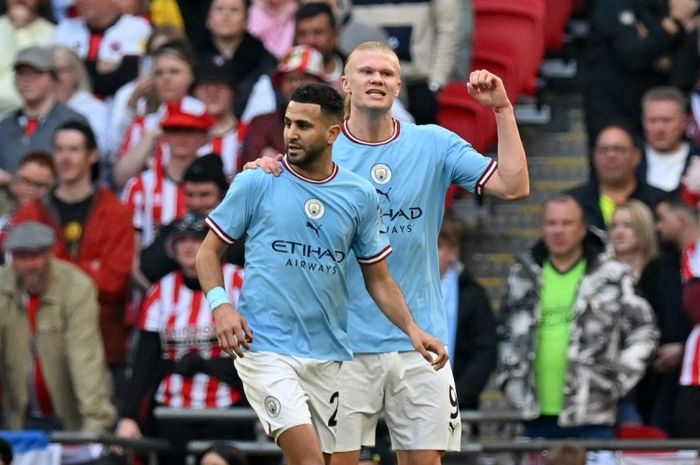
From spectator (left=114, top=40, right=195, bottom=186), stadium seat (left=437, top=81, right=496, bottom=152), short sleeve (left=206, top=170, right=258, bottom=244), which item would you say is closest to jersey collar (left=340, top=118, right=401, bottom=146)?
short sleeve (left=206, top=170, right=258, bottom=244)

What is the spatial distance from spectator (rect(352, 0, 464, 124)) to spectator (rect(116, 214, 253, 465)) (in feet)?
9.40

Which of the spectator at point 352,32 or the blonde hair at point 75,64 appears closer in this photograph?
the spectator at point 352,32

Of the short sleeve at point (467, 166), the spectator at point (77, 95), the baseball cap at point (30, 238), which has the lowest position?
the baseball cap at point (30, 238)

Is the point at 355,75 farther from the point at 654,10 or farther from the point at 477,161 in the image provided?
the point at 654,10

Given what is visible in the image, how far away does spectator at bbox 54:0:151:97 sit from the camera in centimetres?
1562

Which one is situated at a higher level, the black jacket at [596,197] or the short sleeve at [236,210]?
the black jacket at [596,197]

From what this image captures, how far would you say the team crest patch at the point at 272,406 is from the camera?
9406mm

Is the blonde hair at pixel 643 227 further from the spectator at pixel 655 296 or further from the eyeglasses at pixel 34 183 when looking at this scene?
the eyeglasses at pixel 34 183

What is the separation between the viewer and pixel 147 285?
13.8 m

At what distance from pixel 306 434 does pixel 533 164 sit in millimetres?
7284

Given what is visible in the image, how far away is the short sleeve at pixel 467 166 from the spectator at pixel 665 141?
408cm

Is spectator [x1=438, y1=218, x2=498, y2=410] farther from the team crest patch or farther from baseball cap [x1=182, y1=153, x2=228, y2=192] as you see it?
the team crest patch

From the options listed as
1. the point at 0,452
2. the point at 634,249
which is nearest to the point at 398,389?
the point at 0,452

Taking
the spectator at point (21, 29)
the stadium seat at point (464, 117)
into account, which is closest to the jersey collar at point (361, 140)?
the stadium seat at point (464, 117)
